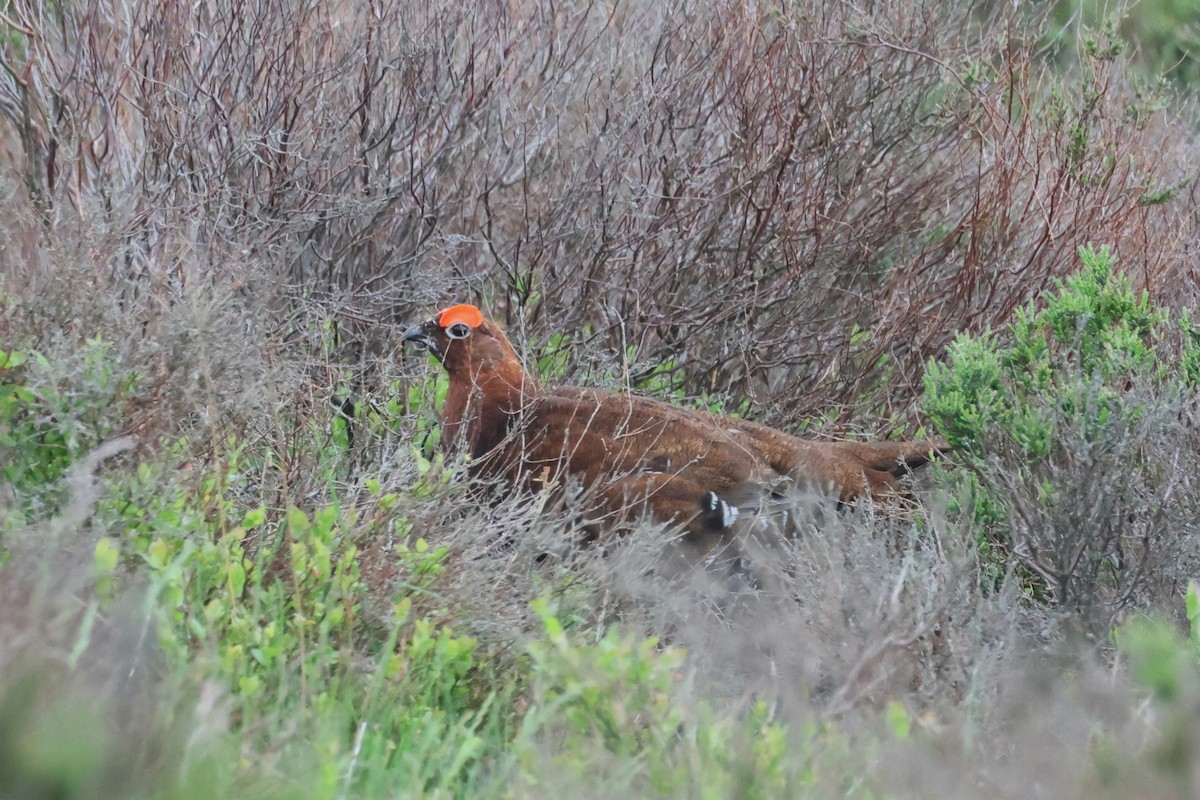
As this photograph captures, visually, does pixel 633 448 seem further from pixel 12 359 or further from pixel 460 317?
pixel 12 359

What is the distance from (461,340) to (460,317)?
0.32ft

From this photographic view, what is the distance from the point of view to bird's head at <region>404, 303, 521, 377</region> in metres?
5.21

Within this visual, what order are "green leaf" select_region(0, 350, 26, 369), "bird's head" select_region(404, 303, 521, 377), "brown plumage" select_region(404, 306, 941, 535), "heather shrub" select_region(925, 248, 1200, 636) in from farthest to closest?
"bird's head" select_region(404, 303, 521, 377)
"brown plumage" select_region(404, 306, 941, 535)
"heather shrub" select_region(925, 248, 1200, 636)
"green leaf" select_region(0, 350, 26, 369)

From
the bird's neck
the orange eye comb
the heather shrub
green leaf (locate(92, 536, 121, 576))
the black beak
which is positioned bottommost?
the bird's neck

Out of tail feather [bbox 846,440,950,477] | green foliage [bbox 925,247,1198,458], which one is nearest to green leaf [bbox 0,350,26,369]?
green foliage [bbox 925,247,1198,458]

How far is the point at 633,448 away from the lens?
16.5ft

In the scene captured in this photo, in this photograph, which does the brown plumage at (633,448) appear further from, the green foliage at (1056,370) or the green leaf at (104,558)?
the green leaf at (104,558)

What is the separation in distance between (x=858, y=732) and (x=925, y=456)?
261 cm

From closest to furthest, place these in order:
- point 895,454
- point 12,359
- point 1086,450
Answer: point 12,359, point 1086,450, point 895,454

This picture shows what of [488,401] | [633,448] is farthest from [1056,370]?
[488,401]

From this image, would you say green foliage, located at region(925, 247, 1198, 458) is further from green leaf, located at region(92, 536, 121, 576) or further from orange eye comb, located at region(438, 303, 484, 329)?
green leaf, located at region(92, 536, 121, 576)

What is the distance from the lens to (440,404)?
5.49 m

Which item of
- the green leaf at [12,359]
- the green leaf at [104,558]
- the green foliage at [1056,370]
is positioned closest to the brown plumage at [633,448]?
the green foliage at [1056,370]

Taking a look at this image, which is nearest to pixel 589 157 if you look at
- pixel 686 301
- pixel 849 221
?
pixel 686 301
